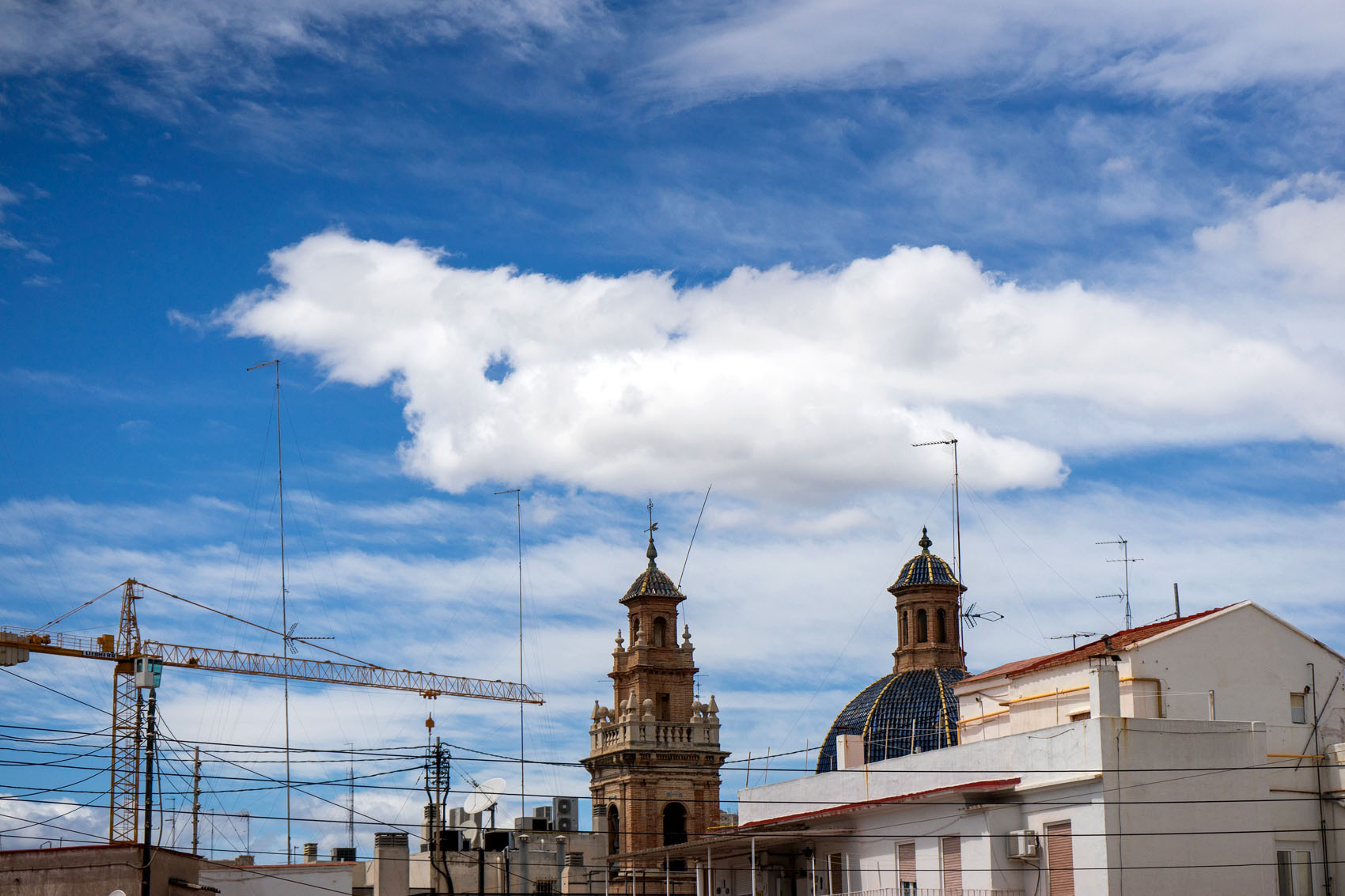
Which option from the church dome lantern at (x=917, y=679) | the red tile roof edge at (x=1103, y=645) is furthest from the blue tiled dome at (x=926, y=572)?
the red tile roof edge at (x=1103, y=645)

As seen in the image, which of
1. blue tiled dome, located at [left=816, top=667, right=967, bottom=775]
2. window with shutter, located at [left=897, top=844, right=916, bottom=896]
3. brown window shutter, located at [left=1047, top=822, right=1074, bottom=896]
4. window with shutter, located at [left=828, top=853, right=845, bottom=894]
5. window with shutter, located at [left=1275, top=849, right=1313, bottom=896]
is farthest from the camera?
blue tiled dome, located at [left=816, top=667, right=967, bottom=775]

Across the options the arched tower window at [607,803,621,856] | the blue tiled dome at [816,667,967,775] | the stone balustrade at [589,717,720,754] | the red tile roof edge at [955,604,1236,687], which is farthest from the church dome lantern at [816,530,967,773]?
the red tile roof edge at [955,604,1236,687]

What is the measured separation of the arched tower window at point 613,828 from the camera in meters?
98.0

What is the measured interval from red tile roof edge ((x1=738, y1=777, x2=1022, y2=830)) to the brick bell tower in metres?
45.0

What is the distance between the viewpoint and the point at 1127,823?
1599 inches

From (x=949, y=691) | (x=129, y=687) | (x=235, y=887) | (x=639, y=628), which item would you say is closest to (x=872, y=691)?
(x=949, y=691)

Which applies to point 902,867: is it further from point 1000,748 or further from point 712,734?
point 712,734

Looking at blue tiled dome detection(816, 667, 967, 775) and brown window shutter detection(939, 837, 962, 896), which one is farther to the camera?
blue tiled dome detection(816, 667, 967, 775)

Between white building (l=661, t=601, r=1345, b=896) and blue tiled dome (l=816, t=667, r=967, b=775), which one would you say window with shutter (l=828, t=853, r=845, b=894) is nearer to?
white building (l=661, t=601, r=1345, b=896)

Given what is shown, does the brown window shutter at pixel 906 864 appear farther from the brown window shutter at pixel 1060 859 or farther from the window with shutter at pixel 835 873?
the brown window shutter at pixel 1060 859

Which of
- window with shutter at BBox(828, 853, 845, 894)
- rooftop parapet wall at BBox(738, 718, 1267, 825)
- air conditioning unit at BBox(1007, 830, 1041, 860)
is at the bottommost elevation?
window with shutter at BBox(828, 853, 845, 894)

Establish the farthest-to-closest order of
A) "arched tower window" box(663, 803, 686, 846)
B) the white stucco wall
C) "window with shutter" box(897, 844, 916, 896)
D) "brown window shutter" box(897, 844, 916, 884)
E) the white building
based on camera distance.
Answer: "arched tower window" box(663, 803, 686, 846) → "brown window shutter" box(897, 844, 916, 884) → "window with shutter" box(897, 844, 916, 896) → the white building → the white stucco wall

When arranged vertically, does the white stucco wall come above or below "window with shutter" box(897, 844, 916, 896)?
above

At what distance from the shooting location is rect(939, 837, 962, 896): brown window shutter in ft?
144
